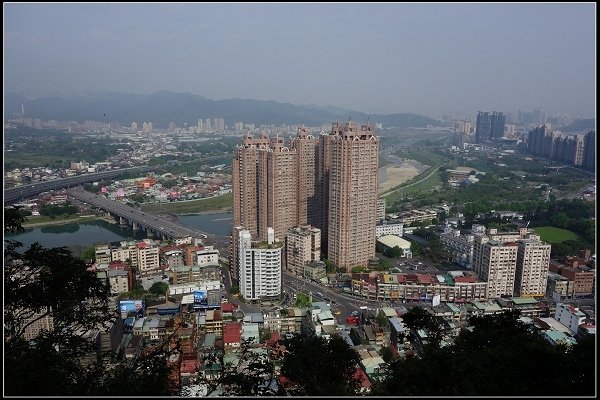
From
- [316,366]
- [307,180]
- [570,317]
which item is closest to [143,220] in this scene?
[307,180]

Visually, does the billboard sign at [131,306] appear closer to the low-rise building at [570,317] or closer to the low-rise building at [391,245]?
the low-rise building at [391,245]

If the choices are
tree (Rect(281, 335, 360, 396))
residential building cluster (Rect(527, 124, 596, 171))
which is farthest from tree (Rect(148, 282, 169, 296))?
residential building cluster (Rect(527, 124, 596, 171))

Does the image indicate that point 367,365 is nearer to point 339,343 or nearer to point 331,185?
point 339,343

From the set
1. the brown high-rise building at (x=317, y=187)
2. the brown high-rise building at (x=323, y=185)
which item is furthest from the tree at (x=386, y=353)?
the brown high-rise building at (x=323, y=185)

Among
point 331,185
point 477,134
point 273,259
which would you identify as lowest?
point 273,259

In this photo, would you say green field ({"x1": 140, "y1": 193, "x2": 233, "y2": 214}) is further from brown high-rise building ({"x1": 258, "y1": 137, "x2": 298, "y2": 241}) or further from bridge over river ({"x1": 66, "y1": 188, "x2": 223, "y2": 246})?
brown high-rise building ({"x1": 258, "y1": 137, "x2": 298, "y2": 241})

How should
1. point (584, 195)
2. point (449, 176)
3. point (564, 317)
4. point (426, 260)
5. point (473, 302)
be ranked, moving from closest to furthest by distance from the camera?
point (564, 317), point (473, 302), point (426, 260), point (584, 195), point (449, 176)

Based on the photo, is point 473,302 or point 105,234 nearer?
point 473,302

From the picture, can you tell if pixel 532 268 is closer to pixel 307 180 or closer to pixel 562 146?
pixel 307 180

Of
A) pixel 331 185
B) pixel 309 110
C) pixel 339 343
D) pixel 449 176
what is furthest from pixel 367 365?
pixel 309 110
